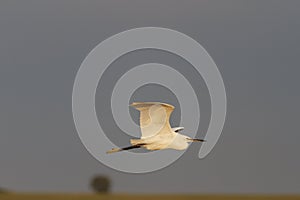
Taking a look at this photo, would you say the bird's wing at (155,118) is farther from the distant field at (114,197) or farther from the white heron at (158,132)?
the distant field at (114,197)

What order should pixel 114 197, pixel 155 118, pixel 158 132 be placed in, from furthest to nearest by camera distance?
pixel 114 197 → pixel 158 132 → pixel 155 118

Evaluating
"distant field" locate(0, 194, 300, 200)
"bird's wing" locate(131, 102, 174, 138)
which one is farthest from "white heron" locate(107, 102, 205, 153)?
"distant field" locate(0, 194, 300, 200)

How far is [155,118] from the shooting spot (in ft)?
104

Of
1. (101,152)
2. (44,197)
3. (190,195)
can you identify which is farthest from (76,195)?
(101,152)

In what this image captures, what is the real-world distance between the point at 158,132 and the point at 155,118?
55cm

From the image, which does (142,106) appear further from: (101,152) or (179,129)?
(101,152)

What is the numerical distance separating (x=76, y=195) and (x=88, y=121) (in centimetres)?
3443

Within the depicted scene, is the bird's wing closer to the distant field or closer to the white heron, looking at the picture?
the white heron

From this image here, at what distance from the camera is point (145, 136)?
105 ft

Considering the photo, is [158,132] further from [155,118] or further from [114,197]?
[114,197]

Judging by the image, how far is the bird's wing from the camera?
3086 cm

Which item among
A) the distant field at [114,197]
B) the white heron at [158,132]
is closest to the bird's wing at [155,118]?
the white heron at [158,132]

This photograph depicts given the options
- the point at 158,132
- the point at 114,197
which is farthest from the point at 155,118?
the point at 114,197

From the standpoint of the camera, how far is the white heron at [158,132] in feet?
102
